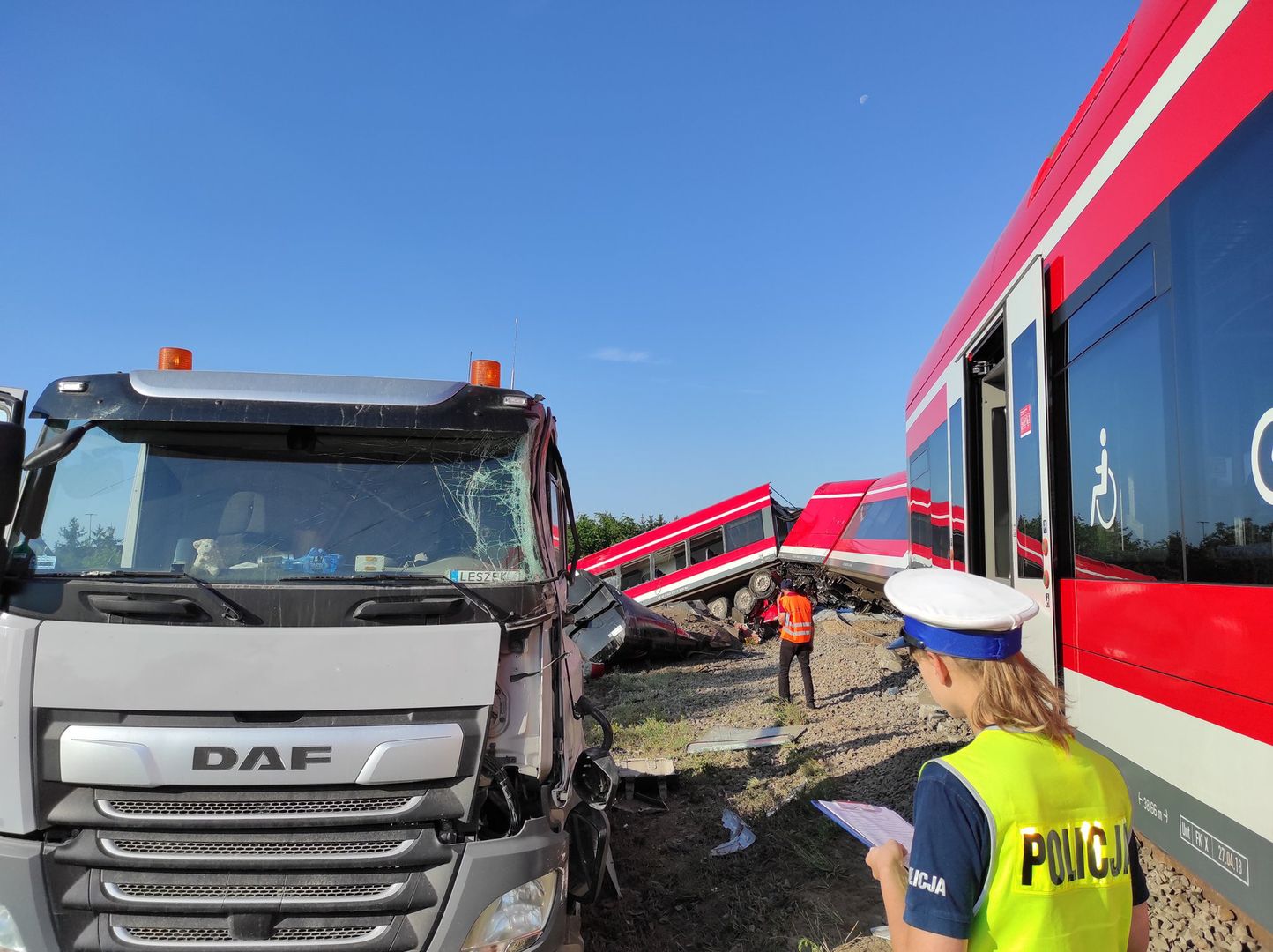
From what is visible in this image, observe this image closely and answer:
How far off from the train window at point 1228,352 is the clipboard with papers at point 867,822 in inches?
47.9

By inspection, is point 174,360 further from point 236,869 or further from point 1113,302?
point 1113,302

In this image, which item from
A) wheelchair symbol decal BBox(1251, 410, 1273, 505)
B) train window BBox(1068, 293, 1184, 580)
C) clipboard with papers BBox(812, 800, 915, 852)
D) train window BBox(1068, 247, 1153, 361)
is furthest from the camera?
train window BBox(1068, 247, 1153, 361)

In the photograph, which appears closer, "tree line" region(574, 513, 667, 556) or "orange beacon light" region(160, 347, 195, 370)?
"orange beacon light" region(160, 347, 195, 370)

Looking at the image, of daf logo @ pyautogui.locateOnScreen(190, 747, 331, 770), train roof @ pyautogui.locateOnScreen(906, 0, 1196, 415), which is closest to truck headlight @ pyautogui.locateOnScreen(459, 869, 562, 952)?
daf logo @ pyautogui.locateOnScreen(190, 747, 331, 770)

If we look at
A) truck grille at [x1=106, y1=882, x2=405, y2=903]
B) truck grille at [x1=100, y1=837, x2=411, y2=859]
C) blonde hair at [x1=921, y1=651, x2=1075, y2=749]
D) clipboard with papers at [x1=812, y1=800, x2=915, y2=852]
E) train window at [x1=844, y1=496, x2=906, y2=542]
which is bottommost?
truck grille at [x1=106, y1=882, x2=405, y2=903]

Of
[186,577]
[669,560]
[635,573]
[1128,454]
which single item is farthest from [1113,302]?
[635,573]

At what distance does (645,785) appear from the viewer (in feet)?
21.9

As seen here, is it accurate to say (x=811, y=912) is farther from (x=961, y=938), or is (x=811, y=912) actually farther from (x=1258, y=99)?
(x=1258, y=99)

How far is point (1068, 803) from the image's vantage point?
4.79ft

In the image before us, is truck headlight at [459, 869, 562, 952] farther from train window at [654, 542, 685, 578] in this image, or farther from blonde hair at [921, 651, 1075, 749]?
train window at [654, 542, 685, 578]

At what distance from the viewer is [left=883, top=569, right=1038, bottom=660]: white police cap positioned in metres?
1.52

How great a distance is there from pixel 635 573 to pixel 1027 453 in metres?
18.7

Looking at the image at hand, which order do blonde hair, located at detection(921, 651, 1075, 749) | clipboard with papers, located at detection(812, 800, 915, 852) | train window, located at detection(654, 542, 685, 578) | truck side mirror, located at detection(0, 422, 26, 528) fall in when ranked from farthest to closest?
train window, located at detection(654, 542, 685, 578) < truck side mirror, located at detection(0, 422, 26, 528) < clipboard with papers, located at detection(812, 800, 915, 852) < blonde hair, located at detection(921, 651, 1075, 749)

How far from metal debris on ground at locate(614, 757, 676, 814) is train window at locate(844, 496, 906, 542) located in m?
7.56
